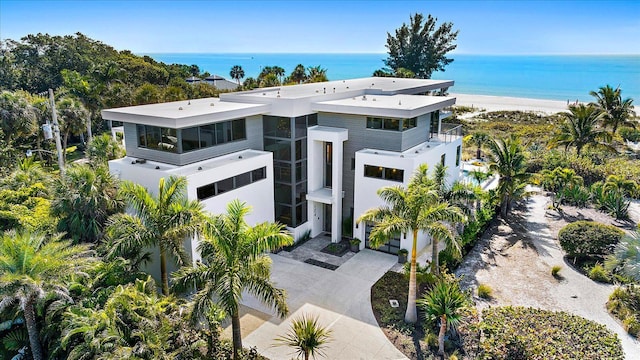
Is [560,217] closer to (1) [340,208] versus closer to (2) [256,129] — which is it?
(1) [340,208]

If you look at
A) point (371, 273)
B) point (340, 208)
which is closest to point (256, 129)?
point (340, 208)

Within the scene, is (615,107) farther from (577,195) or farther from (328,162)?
(328,162)

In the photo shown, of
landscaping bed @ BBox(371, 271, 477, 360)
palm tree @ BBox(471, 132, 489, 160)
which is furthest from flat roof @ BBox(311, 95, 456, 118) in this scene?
palm tree @ BBox(471, 132, 489, 160)

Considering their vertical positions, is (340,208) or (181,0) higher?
(181,0)

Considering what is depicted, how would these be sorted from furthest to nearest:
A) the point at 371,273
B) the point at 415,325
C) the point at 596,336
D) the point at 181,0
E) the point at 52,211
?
the point at 181,0, the point at 371,273, the point at 52,211, the point at 415,325, the point at 596,336

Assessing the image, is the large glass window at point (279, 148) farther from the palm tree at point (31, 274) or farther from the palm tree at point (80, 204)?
the palm tree at point (31, 274)

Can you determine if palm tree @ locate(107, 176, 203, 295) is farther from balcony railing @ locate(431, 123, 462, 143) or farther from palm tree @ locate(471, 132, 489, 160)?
palm tree @ locate(471, 132, 489, 160)
